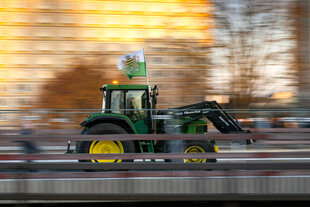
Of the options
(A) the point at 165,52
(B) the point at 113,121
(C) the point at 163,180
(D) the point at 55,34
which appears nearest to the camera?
(C) the point at 163,180

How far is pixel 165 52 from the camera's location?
20.9 metres

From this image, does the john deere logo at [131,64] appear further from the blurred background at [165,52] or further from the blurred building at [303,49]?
the blurred building at [303,49]

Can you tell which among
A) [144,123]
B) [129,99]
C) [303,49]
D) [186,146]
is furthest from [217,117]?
[303,49]

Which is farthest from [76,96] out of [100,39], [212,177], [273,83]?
[212,177]

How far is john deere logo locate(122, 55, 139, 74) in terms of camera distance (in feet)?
24.7

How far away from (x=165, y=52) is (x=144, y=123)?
14976mm

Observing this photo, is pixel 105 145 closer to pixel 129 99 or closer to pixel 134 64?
pixel 129 99

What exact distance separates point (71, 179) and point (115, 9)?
113ft

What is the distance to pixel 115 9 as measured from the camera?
1465 inches

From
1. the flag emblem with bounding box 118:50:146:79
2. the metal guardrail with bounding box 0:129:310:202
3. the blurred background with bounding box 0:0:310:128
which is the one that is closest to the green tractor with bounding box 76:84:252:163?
the flag emblem with bounding box 118:50:146:79

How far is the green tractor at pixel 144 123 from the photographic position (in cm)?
584

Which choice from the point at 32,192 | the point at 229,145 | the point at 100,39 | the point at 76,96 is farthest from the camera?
the point at 100,39

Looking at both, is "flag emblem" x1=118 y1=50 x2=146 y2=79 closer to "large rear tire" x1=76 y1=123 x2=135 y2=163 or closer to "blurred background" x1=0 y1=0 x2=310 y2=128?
"large rear tire" x1=76 y1=123 x2=135 y2=163

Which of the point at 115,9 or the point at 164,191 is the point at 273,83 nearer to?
the point at 164,191
